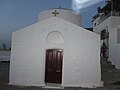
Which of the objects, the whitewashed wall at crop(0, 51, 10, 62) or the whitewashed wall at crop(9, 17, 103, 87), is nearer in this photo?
the whitewashed wall at crop(9, 17, 103, 87)

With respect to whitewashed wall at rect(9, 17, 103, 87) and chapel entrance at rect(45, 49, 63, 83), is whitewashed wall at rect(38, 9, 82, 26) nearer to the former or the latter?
whitewashed wall at rect(9, 17, 103, 87)

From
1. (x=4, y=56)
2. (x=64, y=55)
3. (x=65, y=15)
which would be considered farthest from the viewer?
(x=4, y=56)

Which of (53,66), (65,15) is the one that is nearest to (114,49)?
(65,15)

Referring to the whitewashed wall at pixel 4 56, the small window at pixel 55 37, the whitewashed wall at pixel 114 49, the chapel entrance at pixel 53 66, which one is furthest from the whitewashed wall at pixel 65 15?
the whitewashed wall at pixel 4 56

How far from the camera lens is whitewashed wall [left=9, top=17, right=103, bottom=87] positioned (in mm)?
12630

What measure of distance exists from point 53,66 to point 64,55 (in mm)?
1282

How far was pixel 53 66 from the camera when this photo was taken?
13.2 metres

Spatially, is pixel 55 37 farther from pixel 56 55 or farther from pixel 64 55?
pixel 64 55

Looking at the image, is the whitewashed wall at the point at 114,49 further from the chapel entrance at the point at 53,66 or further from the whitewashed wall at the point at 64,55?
the chapel entrance at the point at 53,66

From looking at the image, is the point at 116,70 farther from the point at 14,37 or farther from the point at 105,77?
the point at 14,37

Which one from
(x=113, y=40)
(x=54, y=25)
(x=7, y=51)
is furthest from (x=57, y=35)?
(x=7, y=51)

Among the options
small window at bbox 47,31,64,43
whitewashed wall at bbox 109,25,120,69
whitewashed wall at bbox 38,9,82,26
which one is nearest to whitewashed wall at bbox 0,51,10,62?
whitewashed wall at bbox 38,9,82,26

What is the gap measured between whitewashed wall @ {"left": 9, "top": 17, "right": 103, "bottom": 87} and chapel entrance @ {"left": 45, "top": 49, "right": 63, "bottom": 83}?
1.59ft

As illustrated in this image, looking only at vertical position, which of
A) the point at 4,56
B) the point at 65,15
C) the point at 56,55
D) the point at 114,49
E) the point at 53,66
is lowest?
the point at 53,66
